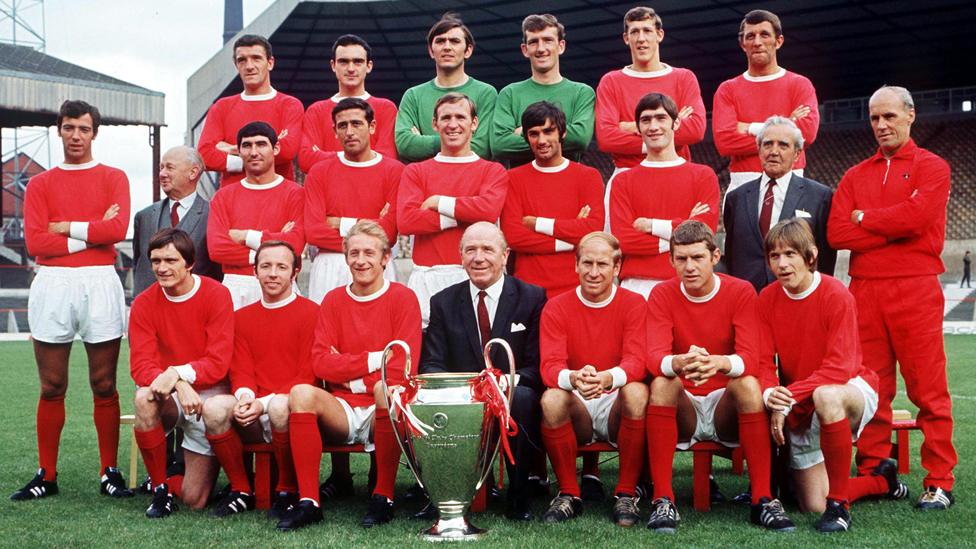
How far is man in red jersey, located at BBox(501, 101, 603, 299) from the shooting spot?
5.17m

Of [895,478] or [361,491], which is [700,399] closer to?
[895,478]

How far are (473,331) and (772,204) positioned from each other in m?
1.62

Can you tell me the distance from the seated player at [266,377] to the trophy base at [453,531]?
0.80 m

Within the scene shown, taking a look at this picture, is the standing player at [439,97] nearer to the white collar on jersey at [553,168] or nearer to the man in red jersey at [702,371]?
the white collar on jersey at [553,168]

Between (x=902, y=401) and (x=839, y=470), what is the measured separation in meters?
5.81

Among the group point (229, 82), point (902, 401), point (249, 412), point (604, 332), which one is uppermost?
point (229, 82)

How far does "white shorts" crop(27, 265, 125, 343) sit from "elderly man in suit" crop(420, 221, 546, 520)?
178cm

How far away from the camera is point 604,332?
460 centimetres

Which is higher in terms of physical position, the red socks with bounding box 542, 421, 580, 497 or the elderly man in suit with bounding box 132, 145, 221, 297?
the elderly man in suit with bounding box 132, 145, 221, 297

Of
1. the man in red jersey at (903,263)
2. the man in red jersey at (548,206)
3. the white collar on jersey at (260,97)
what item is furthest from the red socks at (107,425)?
the man in red jersey at (903,263)

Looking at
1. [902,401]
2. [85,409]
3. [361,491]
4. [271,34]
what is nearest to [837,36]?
[271,34]

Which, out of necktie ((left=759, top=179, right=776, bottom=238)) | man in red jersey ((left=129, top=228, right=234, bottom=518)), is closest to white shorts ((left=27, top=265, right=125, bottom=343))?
man in red jersey ((left=129, top=228, right=234, bottom=518))

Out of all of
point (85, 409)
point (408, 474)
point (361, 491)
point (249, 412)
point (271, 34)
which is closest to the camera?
point (249, 412)

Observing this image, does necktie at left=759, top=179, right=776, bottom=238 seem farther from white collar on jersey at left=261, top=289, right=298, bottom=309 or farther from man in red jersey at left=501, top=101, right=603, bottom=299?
white collar on jersey at left=261, top=289, right=298, bottom=309
